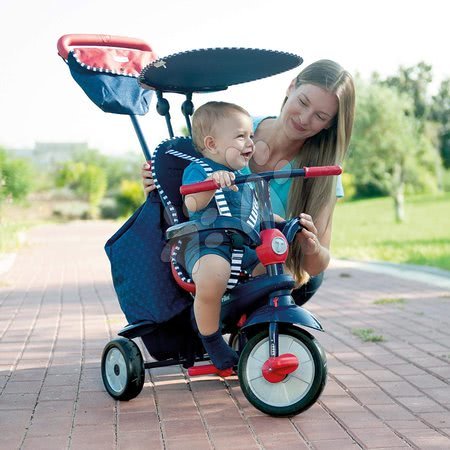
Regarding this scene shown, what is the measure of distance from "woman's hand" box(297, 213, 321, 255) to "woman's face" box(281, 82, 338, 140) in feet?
2.03

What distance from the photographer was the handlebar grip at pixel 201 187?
10.8ft

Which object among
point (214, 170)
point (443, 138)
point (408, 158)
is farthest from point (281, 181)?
point (443, 138)

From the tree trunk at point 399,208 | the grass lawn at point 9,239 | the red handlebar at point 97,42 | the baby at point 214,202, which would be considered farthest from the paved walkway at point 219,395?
the tree trunk at point 399,208

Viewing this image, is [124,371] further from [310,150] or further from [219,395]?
[310,150]

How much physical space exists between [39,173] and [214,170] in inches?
1647

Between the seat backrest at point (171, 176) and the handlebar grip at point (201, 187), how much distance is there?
0.56 meters

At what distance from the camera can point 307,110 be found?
407 centimetres

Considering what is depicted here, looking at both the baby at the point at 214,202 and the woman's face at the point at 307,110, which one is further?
the woman's face at the point at 307,110

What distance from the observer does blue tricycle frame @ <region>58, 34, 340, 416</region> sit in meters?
3.50

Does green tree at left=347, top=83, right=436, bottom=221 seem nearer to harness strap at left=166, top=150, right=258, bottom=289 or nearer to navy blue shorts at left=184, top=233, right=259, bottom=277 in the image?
harness strap at left=166, top=150, right=258, bottom=289

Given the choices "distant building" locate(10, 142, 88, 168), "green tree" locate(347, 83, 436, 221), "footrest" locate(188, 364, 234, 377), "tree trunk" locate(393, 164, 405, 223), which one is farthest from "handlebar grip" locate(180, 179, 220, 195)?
"distant building" locate(10, 142, 88, 168)

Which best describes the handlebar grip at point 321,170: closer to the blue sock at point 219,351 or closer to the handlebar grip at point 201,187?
the handlebar grip at point 201,187

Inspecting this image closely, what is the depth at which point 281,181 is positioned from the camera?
4449 millimetres

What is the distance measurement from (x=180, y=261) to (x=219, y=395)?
707 mm
